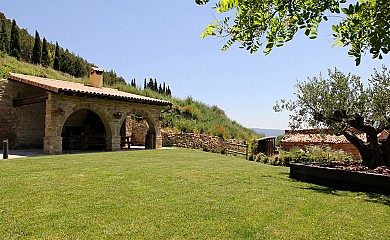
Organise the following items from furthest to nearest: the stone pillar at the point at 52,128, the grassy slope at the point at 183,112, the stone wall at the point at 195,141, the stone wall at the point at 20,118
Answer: the grassy slope at the point at 183,112
the stone wall at the point at 195,141
the stone wall at the point at 20,118
the stone pillar at the point at 52,128

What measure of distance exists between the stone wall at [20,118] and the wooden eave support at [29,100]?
264 mm

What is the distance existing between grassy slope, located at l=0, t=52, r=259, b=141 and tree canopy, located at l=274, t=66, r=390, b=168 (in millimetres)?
13251

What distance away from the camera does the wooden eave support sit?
1346cm

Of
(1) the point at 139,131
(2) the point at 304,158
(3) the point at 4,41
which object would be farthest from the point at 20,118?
(3) the point at 4,41

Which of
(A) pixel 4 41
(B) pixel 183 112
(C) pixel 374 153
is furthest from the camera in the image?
(A) pixel 4 41

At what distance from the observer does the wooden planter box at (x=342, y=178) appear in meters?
6.26

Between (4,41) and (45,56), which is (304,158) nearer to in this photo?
(45,56)

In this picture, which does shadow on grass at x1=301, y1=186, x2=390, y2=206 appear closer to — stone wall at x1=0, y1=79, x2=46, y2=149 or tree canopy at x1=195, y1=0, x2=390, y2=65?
tree canopy at x1=195, y1=0, x2=390, y2=65

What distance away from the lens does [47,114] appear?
1330cm

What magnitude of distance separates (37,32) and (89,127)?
1618 cm

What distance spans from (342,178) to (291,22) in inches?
184

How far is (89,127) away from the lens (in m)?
18.8

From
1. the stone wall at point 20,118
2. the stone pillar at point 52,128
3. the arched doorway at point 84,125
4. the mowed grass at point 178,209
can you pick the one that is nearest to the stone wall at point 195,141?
the arched doorway at point 84,125

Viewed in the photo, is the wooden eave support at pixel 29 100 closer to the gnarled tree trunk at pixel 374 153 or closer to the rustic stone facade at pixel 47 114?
the rustic stone facade at pixel 47 114
